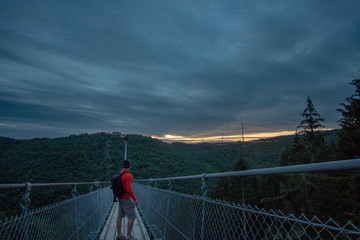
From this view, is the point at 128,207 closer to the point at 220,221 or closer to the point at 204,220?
the point at 204,220

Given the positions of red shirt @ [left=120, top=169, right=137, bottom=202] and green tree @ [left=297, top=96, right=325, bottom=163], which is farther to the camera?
green tree @ [left=297, top=96, right=325, bottom=163]

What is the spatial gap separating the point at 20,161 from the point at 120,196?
54071 millimetres

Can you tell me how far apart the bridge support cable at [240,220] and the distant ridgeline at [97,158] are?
85.4 ft

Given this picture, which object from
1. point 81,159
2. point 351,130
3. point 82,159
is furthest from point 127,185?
point 82,159

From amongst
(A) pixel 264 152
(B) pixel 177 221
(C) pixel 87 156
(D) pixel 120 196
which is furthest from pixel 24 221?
(A) pixel 264 152

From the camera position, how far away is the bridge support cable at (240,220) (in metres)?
1.06

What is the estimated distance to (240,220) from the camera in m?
1.68

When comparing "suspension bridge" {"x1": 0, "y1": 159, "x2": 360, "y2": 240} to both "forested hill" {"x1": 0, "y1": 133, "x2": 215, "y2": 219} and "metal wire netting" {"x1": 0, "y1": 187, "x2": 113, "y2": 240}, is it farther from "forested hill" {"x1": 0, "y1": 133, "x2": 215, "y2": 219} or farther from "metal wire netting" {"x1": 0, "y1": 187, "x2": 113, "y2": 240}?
"forested hill" {"x1": 0, "y1": 133, "x2": 215, "y2": 219}

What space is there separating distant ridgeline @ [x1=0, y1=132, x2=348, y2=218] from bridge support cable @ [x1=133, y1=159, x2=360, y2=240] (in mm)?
26032

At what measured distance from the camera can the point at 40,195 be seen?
31.2 feet

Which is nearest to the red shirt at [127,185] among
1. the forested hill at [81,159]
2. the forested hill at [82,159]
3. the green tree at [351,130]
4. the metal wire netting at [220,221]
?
the metal wire netting at [220,221]

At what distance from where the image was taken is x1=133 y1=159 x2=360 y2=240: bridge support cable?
3.49ft

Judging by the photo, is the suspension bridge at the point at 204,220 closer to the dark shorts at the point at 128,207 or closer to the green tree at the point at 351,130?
the dark shorts at the point at 128,207

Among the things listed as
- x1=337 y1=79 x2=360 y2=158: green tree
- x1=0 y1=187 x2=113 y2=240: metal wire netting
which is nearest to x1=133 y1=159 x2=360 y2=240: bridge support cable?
x1=0 y1=187 x2=113 y2=240: metal wire netting
